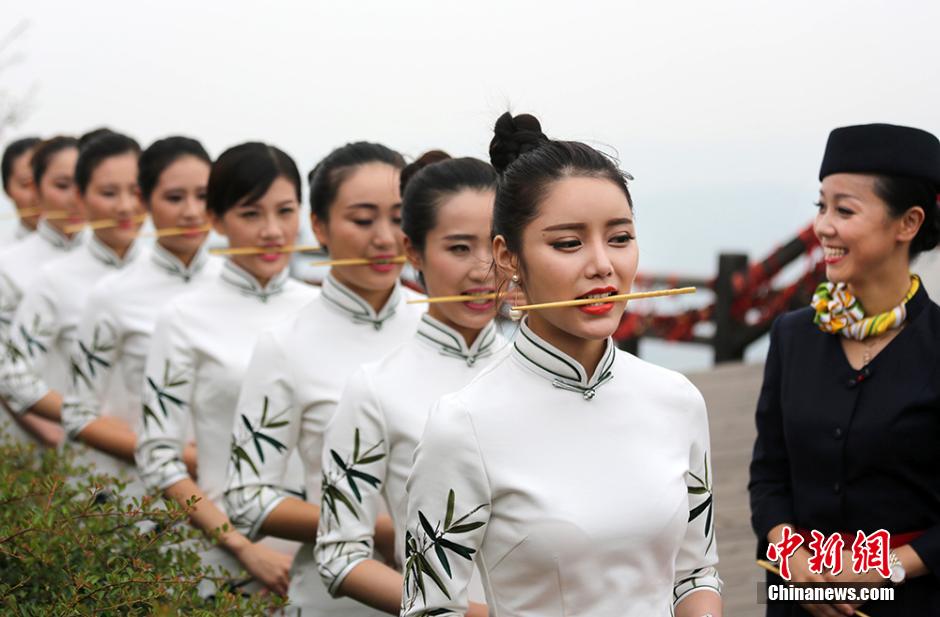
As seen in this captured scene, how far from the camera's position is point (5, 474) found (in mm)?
2938

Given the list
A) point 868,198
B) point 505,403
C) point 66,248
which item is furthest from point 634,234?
point 66,248

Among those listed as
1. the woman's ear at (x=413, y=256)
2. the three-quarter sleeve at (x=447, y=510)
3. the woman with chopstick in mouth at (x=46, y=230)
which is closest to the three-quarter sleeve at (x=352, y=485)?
the woman's ear at (x=413, y=256)

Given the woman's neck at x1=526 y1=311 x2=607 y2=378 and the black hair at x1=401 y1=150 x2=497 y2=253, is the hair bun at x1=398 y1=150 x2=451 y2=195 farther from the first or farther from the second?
the woman's neck at x1=526 y1=311 x2=607 y2=378

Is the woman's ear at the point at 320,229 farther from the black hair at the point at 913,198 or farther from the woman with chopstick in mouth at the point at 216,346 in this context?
the black hair at the point at 913,198

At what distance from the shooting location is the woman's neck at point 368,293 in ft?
10.4

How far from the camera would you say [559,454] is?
200cm

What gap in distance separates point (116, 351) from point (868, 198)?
8.21 ft

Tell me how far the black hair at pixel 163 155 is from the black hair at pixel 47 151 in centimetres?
177

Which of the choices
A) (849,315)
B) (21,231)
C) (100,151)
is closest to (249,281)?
(100,151)

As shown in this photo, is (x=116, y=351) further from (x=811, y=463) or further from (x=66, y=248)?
(x=811, y=463)

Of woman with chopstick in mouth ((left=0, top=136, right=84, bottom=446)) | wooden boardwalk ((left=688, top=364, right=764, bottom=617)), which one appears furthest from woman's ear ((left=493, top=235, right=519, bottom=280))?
woman with chopstick in mouth ((left=0, top=136, right=84, bottom=446))

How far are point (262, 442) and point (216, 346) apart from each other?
0.65 meters

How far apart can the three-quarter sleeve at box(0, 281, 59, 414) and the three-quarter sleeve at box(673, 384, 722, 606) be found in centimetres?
322

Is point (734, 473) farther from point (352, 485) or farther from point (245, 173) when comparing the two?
point (352, 485)
